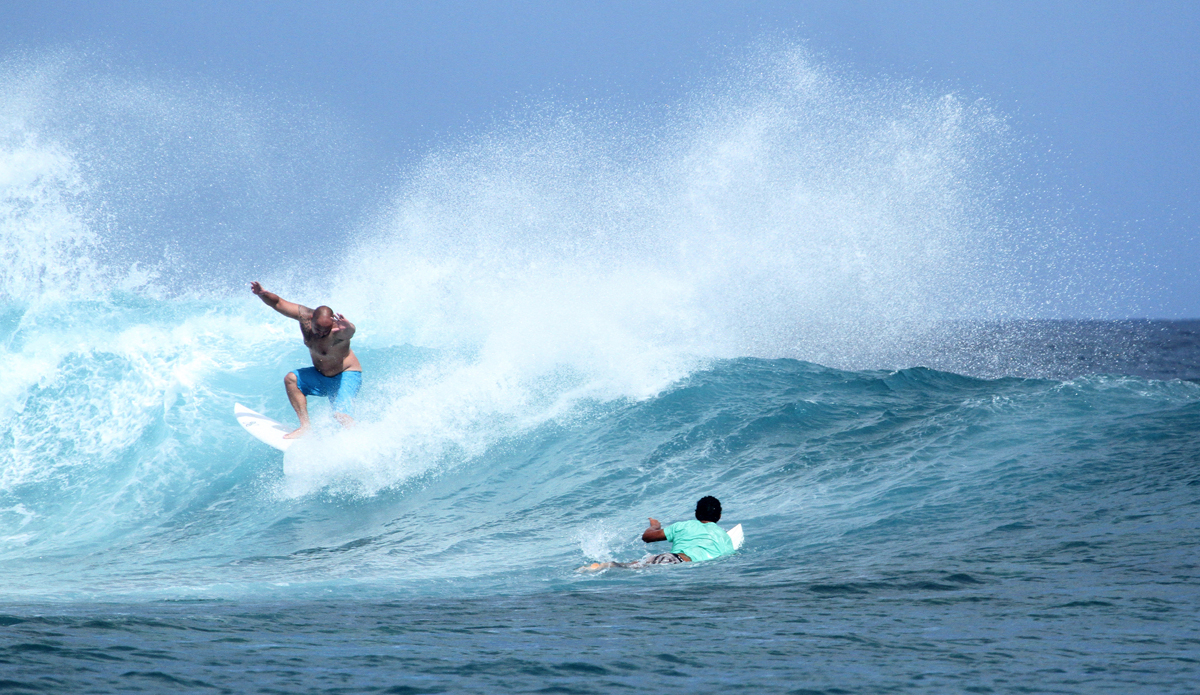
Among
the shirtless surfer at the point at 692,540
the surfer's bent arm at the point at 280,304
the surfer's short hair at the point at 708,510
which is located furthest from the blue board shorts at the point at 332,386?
the surfer's short hair at the point at 708,510

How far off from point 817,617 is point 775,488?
403 centimetres

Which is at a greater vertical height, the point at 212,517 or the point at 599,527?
the point at 212,517

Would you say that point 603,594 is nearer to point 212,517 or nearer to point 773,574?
point 773,574

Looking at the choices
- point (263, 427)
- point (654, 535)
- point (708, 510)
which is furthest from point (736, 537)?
point (263, 427)

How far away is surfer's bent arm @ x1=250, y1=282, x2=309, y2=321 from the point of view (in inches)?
350

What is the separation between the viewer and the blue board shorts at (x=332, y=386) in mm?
10016

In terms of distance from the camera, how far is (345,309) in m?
15.3

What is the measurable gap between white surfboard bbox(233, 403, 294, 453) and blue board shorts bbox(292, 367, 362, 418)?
603 millimetres

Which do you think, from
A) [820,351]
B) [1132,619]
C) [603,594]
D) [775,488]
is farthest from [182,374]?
[820,351]

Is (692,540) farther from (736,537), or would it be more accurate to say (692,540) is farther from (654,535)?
(736,537)

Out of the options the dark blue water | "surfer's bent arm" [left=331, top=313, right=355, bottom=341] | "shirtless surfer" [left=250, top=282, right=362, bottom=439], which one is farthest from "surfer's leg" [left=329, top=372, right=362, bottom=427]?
the dark blue water

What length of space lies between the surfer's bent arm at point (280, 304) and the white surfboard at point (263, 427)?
1446 millimetres

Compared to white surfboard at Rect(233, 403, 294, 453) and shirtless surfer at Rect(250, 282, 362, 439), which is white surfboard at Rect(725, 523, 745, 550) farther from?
white surfboard at Rect(233, 403, 294, 453)

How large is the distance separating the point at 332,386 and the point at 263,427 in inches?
48.6
